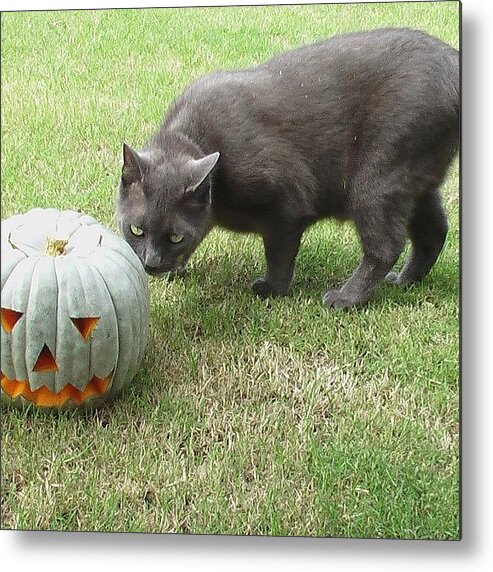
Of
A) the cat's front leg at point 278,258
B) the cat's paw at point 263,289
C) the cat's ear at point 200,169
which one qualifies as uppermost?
the cat's ear at point 200,169

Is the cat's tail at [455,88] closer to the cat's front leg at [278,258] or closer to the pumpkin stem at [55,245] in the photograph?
the cat's front leg at [278,258]

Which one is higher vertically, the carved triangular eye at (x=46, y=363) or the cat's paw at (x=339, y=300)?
the cat's paw at (x=339, y=300)

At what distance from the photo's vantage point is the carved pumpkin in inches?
66.2

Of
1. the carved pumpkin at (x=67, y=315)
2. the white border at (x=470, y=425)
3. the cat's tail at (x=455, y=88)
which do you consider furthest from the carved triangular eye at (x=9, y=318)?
the cat's tail at (x=455, y=88)

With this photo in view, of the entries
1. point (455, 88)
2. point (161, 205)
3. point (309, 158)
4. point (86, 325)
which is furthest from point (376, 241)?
point (86, 325)

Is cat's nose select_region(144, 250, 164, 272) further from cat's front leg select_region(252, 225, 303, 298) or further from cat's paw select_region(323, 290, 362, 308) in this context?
cat's paw select_region(323, 290, 362, 308)

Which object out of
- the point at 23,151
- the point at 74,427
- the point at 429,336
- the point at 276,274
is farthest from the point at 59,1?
the point at 429,336

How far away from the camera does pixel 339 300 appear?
1.83 m

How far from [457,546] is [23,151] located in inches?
46.9

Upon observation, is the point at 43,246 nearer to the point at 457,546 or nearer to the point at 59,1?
the point at 59,1

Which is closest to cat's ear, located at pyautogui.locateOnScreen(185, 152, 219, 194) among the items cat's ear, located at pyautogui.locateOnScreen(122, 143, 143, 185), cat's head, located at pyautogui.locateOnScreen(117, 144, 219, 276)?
cat's head, located at pyautogui.locateOnScreen(117, 144, 219, 276)

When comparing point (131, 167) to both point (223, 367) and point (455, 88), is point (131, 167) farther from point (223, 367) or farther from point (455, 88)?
point (455, 88)

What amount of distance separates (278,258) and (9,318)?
57 cm

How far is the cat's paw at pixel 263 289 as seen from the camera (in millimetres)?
1850
